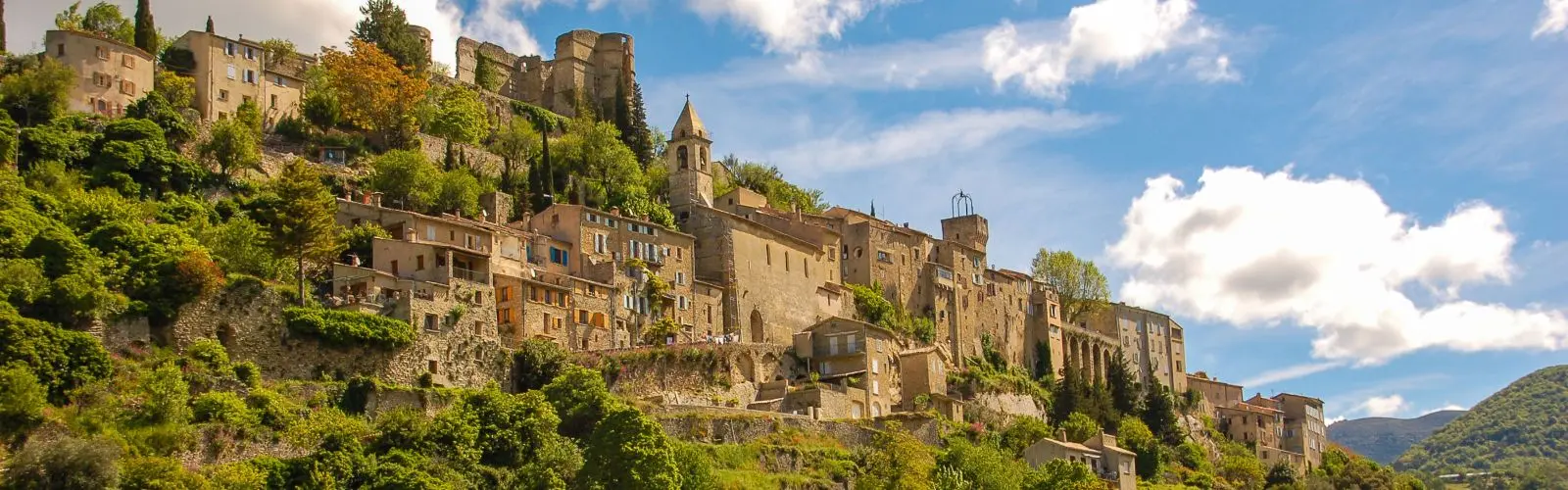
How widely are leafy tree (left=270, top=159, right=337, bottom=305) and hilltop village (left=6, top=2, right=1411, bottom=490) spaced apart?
0.49 metres

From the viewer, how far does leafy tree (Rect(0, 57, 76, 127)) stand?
6769 cm

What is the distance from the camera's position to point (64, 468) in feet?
146

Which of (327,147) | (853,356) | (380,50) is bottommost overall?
(853,356)

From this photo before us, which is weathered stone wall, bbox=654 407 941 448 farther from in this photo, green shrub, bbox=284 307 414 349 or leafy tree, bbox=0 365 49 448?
leafy tree, bbox=0 365 49 448

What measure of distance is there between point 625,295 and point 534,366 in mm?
10178

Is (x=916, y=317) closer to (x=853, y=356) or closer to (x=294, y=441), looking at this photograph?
(x=853, y=356)

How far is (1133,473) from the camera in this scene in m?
80.1

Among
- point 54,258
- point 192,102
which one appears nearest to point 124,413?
point 54,258

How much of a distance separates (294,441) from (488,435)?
20.1ft

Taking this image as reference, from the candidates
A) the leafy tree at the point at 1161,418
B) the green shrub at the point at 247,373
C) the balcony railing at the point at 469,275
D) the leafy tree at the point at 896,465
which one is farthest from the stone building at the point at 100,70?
the leafy tree at the point at 1161,418

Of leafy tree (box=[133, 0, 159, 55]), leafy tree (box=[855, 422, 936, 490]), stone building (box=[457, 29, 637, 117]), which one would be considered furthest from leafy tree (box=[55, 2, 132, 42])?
leafy tree (box=[855, 422, 936, 490])

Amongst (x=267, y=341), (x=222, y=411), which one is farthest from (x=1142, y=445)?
(x=222, y=411)

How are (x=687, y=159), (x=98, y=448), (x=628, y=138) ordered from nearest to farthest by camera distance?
1. (x=98, y=448)
2. (x=687, y=159)
3. (x=628, y=138)

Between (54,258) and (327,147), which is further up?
(327,147)
